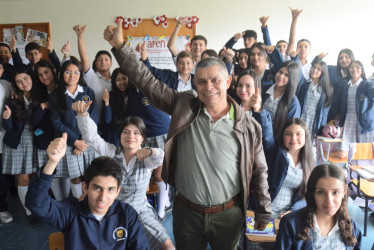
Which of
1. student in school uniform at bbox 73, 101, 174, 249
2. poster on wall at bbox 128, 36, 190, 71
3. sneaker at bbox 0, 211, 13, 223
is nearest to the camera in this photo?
student in school uniform at bbox 73, 101, 174, 249

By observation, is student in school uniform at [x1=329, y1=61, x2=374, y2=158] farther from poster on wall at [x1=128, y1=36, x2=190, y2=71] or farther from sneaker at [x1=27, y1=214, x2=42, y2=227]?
sneaker at [x1=27, y1=214, x2=42, y2=227]

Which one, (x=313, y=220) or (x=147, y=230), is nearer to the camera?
(x=313, y=220)

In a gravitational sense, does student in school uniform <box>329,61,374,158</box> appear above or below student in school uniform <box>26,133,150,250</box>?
above

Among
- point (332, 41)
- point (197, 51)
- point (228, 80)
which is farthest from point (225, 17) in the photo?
point (228, 80)

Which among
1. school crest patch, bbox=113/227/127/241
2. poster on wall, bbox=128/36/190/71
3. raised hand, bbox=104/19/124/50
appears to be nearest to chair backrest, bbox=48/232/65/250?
school crest patch, bbox=113/227/127/241

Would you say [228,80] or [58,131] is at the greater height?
[228,80]

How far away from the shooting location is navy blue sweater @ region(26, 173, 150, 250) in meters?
1.41

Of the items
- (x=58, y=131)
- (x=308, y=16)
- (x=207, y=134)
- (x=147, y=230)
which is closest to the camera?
(x=207, y=134)

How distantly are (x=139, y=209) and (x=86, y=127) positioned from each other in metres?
0.69

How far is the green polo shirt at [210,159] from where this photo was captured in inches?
55.5

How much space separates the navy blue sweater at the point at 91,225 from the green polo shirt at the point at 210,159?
0.39m

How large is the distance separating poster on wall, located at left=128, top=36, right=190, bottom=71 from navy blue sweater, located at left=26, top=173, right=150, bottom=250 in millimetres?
4831

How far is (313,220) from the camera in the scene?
1562mm

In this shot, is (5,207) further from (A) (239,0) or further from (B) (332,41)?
(B) (332,41)
